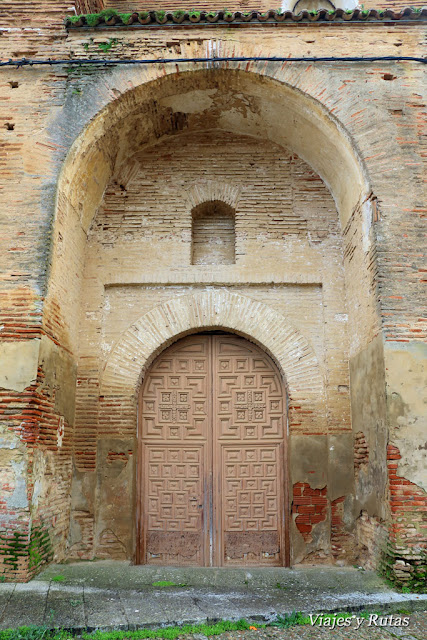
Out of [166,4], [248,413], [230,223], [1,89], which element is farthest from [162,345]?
[166,4]

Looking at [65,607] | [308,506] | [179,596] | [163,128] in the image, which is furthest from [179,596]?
[163,128]

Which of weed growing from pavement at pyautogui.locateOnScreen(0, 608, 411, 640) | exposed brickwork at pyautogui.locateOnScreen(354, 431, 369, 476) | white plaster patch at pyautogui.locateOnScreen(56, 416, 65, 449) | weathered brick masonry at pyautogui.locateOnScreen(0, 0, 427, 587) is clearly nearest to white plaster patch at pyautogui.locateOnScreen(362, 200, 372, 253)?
weathered brick masonry at pyautogui.locateOnScreen(0, 0, 427, 587)

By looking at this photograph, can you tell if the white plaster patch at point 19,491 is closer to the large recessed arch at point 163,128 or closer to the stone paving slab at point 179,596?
the stone paving slab at point 179,596

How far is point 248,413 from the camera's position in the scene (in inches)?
242

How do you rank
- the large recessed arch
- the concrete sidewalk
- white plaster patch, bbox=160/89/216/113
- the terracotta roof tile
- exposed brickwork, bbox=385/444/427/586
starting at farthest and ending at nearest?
white plaster patch, bbox=160/89/216/113 < the terracotta roof tile < the large recessed arch < exposed brickwork, bbox=385/444/427/586 < the concrete sidewalk

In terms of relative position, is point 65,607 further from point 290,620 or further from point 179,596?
point 290,620

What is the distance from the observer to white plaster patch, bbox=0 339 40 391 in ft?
16.2

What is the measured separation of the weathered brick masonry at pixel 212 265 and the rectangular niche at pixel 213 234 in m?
0.19

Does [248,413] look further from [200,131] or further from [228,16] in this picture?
[228,16]

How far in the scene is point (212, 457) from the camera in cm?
604

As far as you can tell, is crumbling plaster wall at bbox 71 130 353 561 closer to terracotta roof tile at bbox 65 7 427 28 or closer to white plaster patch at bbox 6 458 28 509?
white plaster patch at bbox 6 458 28 509

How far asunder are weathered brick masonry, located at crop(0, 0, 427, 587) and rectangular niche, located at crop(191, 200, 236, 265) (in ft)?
0.63

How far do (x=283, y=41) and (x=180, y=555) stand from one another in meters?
5.68

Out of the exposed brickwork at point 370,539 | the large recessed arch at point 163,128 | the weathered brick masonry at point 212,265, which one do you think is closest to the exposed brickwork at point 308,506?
the weathered brick masonry at point 212,265
